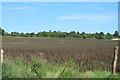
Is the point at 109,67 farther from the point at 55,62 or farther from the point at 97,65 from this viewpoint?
the point at 55,62

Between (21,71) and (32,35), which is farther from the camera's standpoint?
(32,35)

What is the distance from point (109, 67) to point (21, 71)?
20.7 feet

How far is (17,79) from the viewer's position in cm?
A: 1142

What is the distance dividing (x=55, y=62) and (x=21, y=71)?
6.26 metres

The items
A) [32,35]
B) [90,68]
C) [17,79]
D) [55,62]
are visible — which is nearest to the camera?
[17,79]

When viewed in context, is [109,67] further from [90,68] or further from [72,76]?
[72,76]

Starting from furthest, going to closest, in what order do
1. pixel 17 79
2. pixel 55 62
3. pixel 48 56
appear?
pixel 48 56, pixel 55 62, pixel 17 79

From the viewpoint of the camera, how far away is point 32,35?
2835 inches

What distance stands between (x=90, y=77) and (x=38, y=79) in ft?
7.72

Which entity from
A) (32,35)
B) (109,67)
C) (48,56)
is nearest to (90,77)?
(109,67)

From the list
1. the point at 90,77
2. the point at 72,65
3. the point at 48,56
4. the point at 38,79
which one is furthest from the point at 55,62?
the point at 38,79

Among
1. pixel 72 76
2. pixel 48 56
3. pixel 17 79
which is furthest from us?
pixel 48 56

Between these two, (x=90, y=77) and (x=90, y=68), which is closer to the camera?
(x=90, y=77)

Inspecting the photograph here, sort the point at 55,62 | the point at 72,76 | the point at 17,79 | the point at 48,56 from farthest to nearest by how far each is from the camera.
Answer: the point at 48,56 < the point at 55,62 < the point at 72,76 < the point at 17,79
